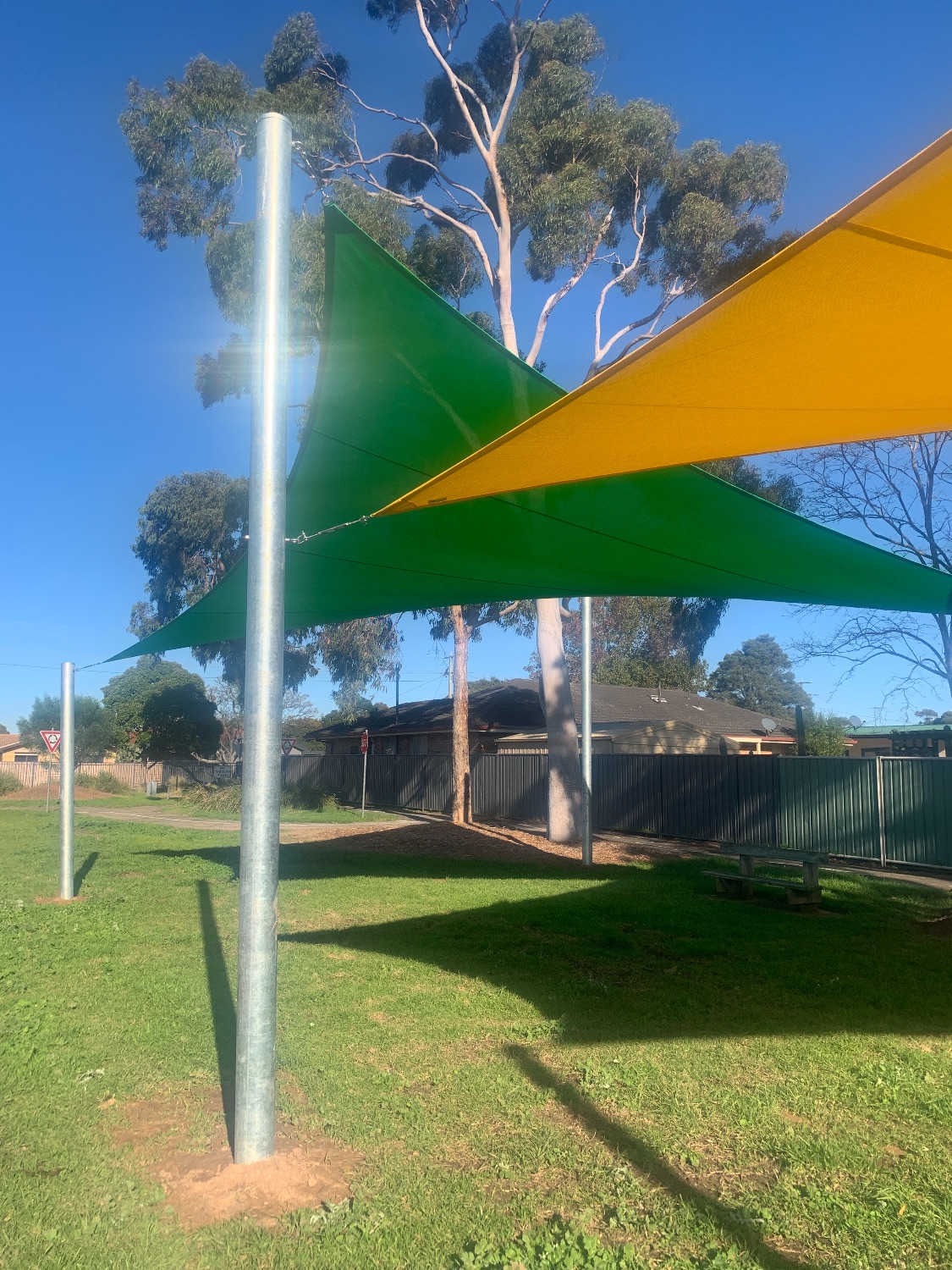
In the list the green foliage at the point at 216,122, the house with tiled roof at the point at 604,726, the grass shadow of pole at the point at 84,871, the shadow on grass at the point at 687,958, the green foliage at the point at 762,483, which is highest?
the green foliage at the point at 216,122

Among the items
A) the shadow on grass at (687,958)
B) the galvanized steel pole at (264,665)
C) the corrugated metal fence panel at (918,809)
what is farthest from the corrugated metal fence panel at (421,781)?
the galvanized steel pole at (264,665)

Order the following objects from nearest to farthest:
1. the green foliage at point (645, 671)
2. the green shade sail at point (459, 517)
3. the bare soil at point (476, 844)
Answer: the green shade sail at point (459, 517) → the bare soil at point (476, 844) → the green foliage at point (645, 671)

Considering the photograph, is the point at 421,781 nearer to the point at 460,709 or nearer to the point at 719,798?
the point at 460,709

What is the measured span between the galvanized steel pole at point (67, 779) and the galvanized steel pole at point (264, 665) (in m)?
6.34

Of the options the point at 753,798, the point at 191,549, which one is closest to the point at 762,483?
the point at 753,798

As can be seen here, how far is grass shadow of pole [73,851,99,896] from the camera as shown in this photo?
395 inches

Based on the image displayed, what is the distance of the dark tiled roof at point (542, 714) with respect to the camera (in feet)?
94.2

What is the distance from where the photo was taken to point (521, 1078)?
14.1 feet

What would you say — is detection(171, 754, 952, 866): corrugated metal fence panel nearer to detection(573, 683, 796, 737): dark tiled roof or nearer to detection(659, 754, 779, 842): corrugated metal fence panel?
detection(659, 754, 779, 842): corrugated metal fence panel

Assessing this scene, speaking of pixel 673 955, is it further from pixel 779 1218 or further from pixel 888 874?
pixel 888 874

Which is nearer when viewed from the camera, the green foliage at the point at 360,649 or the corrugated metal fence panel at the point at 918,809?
the corrugated metal fence panel at the point at 918,809

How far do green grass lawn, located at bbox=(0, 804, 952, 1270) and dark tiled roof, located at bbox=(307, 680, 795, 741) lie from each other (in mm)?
19579

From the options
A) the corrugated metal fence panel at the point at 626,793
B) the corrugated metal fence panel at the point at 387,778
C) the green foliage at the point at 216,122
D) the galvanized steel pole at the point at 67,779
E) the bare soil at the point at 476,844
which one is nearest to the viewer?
the galvanized steel pole at the point at 67,779

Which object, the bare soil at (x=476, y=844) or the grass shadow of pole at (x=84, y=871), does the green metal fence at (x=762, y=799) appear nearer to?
the bare soil at (x=476, y=844)
